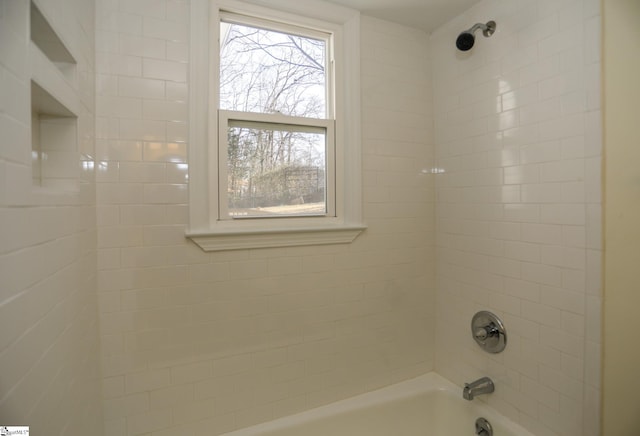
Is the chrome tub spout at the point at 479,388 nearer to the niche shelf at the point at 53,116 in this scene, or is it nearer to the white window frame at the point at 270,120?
the white window frame at the point at 270,120

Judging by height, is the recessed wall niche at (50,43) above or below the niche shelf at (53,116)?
above

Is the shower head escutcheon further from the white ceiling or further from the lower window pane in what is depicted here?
the lower window pane

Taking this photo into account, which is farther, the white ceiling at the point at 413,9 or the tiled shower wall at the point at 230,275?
the white ceiling at the point at 413,9

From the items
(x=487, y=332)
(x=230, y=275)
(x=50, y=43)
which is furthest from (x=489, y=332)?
(x=50, y=43)

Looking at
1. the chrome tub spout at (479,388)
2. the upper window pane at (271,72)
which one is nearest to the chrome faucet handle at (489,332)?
the chrome tub spout at (479,388)

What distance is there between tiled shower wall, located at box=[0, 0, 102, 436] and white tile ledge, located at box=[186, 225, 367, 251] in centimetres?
46

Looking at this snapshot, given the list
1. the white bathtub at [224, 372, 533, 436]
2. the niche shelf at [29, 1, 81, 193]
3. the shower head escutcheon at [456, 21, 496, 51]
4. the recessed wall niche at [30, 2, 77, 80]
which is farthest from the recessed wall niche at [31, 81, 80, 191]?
the shower head escutcheon at [456, 21, 496, 51]

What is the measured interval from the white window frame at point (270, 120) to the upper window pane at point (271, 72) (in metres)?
0.07

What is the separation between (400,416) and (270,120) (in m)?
1.82

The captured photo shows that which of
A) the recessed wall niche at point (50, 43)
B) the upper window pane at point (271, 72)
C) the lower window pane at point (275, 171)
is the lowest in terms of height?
the lower window pane at point (275, 171)

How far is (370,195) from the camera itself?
69.6 inches

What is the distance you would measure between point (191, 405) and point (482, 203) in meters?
1.81

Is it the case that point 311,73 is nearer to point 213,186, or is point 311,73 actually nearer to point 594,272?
point 213,186

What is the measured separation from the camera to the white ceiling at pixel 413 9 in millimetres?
1648
